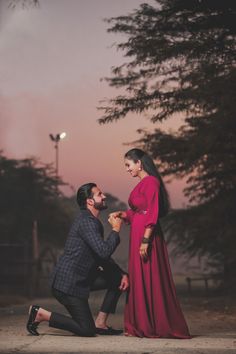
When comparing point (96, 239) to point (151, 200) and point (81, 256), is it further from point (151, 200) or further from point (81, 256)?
point (151, 200)

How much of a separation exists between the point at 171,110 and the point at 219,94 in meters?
1.14

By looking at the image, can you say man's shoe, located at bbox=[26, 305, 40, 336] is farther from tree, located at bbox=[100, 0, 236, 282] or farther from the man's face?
tree, located at bbox=[100, 0, 236, 282]

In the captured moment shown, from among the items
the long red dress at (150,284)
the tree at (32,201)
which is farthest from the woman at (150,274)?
the tree at (32,201)

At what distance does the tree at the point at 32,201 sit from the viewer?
30.1m

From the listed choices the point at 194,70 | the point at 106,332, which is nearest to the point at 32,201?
the point at 194,70

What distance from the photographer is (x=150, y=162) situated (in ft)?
20.2

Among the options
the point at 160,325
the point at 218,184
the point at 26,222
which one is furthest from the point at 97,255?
the point at 26,222

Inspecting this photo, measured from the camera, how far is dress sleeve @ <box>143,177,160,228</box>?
5871mm

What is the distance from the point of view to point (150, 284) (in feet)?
19.5

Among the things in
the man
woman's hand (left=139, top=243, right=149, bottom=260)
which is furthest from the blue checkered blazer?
woman's hand (left=139, top=243, right=149, bottom=260)

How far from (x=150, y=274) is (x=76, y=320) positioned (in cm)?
78

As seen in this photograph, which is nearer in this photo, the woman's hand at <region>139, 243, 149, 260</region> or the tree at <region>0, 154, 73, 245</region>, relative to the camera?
the woman's hand at <region>139, 243, 149, 260</region>

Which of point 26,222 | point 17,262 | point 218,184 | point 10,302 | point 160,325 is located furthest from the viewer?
point 26,222

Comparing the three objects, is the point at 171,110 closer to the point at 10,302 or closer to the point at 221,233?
the point at 221,233
